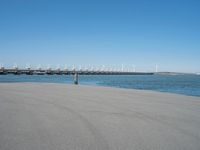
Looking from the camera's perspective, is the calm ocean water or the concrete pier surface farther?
the calm ocean water

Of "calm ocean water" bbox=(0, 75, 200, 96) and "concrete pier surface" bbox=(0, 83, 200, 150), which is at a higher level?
"concrete pier surface" bbox=(0, 83, 200, 150)

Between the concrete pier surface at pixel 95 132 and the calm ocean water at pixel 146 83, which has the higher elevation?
the concrete pier surface at pixel 95 132

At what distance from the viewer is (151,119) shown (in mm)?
9391

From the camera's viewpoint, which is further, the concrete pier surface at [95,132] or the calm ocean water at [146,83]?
the calm ocean water at [146,83]

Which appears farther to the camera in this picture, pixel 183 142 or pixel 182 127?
pixel 182 127

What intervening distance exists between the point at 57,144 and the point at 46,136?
0.70 m

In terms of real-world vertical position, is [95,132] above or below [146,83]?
above

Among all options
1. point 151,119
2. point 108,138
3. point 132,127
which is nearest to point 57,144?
point 108,138

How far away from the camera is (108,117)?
31.1 ft

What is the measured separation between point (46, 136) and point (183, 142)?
9.90ft

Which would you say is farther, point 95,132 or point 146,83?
point 146,83

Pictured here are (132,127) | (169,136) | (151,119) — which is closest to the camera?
(169,136)

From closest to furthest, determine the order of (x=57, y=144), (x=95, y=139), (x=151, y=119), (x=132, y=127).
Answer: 1. (x=57, y=144)
2. (x=95, y=139)
3. (x=132, y=127)
4. (x=151, y=119)

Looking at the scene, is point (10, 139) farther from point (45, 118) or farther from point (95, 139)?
point (45, 118)
